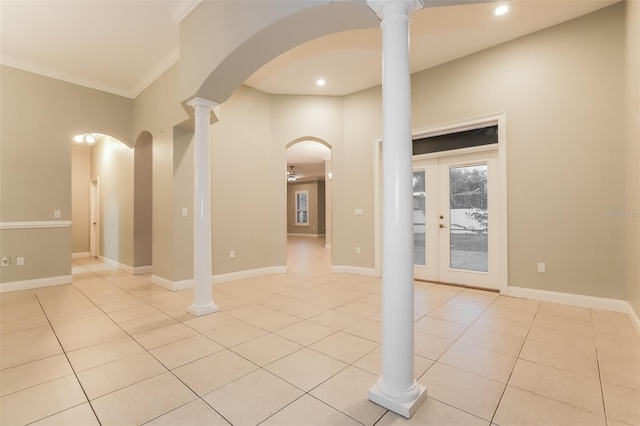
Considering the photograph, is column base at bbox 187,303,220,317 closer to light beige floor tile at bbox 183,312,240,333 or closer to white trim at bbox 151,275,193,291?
light beige floor tile at bbox 183,312,240,333

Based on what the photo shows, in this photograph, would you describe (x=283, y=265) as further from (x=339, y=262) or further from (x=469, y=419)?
(x=469, y=419)

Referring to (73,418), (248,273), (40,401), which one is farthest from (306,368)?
(248,273)

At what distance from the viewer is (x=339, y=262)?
550cm

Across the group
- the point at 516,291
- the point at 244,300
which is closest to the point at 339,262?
the point at 244,300

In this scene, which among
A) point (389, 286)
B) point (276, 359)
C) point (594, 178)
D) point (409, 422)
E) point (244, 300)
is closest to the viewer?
point (409, 422)

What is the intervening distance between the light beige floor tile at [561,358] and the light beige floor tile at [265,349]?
1.83 meters

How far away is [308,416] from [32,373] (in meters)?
2.00

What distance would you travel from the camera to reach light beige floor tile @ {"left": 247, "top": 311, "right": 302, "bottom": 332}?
292 centimetres

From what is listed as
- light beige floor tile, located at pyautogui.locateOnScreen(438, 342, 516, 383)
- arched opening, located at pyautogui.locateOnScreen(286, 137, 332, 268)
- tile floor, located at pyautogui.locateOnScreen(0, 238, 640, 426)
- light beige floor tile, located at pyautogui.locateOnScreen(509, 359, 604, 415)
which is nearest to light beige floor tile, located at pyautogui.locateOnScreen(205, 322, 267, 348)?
tile floor, located at pyautogui.locateOnScreen(0, 238, 640, 426)

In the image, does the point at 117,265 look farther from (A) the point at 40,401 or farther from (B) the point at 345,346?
(B) the point at 345,346

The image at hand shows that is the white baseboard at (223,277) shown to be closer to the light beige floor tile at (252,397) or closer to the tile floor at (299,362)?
the tile floor at (299,362)

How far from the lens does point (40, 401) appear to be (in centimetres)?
177

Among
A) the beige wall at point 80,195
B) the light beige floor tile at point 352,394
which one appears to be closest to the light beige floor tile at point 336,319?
the light beige floor tile at point 352,394

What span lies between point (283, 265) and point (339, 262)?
104 centimetres
